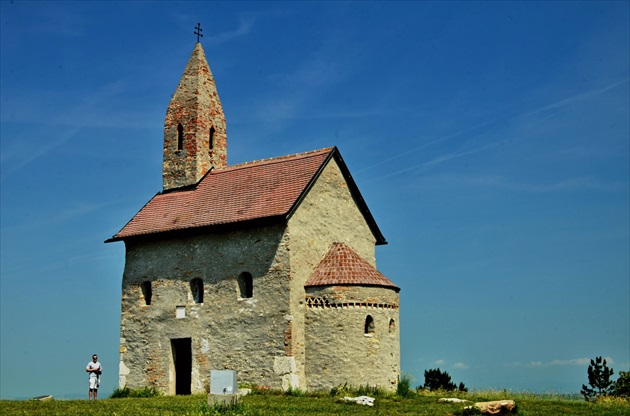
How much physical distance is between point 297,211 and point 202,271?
194 inches

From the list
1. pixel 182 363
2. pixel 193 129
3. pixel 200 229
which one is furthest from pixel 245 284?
pixel 193 129

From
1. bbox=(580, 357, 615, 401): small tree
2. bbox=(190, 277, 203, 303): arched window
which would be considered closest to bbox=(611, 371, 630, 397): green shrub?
bbox=(580, 357, 615, 401): small tree

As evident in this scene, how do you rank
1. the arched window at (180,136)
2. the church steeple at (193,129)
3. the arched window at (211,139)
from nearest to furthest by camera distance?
the church steeple at (193,129)
the arched window at (180,136)
the arched window at (211,139)

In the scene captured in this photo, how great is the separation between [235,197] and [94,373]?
30.2ft

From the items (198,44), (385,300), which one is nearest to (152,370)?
(385,300)

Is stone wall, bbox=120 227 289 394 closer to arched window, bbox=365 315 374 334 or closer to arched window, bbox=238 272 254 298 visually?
arched window, bbox=238 272 254 298

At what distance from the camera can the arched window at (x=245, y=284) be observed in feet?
99.8

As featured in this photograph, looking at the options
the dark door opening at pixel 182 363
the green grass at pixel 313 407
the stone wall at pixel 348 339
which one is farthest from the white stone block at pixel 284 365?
the dark door opening at pixel 182 363

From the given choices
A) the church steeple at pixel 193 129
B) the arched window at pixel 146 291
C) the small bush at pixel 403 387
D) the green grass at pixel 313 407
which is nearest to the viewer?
the green grass at pixel 313 407

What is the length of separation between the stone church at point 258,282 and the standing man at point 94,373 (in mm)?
3416

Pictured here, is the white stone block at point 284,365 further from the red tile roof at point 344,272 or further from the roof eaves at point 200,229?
the roof eaves at point 200,229

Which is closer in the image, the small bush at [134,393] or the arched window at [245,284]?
the small bush at [134,393]

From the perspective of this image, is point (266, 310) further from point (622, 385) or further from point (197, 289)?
point (622, 385)

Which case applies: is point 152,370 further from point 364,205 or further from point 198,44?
point 198,44
